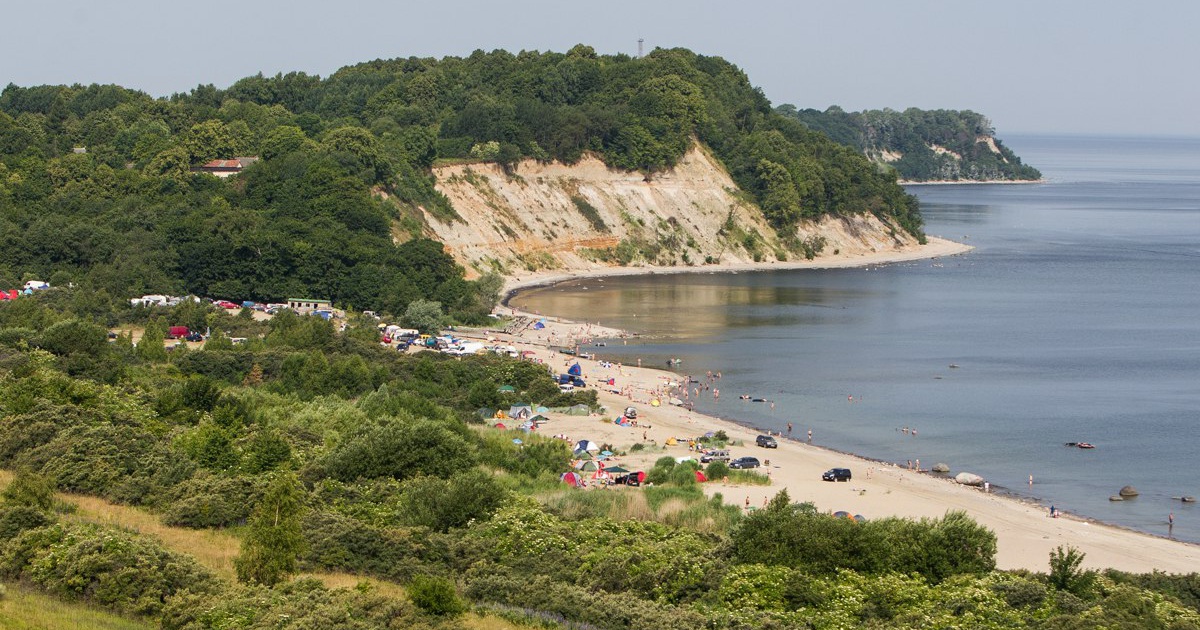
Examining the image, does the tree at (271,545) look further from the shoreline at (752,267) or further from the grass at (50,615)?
the shoreline at (752,267)

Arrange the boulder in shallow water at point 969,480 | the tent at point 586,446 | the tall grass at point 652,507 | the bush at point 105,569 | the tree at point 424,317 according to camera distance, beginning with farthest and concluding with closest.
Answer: the tree at point 424,317 → the tent at point 586,446 → the boulder in shallow water at point 969,480 → the tall grass at point 652,507 → the bush at point 105,569

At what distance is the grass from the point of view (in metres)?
18.4

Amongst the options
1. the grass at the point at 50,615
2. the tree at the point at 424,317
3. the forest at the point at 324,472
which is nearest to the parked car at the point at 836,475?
the forest at the point at 324,472

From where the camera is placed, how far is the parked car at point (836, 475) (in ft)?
135

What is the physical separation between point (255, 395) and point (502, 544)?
66.4ft

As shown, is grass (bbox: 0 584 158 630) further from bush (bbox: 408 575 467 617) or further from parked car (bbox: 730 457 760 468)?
parked car (bbox: 730 457 760 468)

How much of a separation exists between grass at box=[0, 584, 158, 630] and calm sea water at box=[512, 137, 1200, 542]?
2796cm

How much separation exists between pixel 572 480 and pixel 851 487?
28.0 feet

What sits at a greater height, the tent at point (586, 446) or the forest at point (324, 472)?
the forest at point (324, 472)

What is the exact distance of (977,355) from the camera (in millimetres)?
68062

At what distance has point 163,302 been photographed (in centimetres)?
6681

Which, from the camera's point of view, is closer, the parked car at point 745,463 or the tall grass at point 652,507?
the tall grass at point 652,507

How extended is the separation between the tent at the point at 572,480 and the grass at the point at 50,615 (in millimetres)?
17846

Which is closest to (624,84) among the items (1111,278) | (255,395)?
(1111,278)
